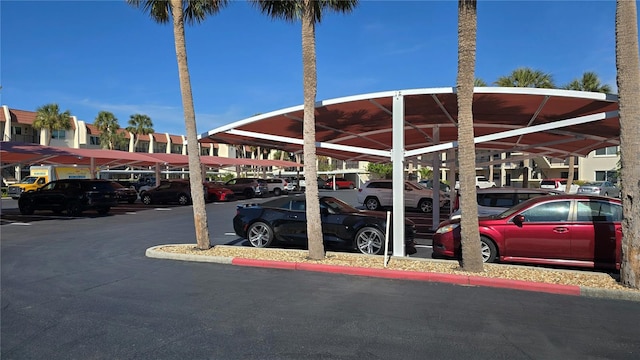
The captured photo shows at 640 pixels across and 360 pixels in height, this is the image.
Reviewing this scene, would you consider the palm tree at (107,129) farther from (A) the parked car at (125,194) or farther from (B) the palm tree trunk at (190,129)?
(B) the palm tree trunk at (190,129)

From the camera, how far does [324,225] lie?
10.2 meters

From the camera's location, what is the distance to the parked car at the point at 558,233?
7.84 metres

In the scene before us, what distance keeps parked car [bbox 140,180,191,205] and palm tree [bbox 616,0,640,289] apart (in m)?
24.7

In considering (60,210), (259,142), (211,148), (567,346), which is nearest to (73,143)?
(211,148)

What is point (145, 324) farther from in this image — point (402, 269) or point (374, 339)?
point (402, 269)

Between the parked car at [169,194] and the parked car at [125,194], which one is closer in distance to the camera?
the parked car at [125,194]

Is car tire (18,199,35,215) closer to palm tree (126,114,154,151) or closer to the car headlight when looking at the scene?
the car headlight

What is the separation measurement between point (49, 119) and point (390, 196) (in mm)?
45343

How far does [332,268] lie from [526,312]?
3.50 m

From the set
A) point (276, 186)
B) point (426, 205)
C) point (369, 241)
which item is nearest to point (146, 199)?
point (276, 186)

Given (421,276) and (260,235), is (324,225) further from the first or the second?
(421,276)

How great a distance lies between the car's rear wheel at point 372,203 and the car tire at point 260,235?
12891 millimetres

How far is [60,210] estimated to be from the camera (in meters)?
20.3

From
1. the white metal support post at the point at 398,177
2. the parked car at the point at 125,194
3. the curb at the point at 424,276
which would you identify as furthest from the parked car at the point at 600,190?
the parked car at the point at 125,194
